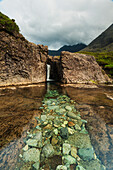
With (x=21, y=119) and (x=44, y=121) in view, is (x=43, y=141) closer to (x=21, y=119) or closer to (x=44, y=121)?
(x=44, y=121)

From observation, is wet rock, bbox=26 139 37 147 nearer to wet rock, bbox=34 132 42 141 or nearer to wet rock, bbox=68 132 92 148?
wet rock, bbox=34 132 42 141

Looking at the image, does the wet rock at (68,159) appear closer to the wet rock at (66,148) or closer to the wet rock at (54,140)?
the wet rock at (66,148)

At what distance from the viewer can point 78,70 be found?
1416 cm

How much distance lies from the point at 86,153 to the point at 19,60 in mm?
13901

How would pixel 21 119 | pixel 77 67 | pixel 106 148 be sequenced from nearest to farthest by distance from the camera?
pixel 106 148 < pixel 21 119 < pixel 77 67

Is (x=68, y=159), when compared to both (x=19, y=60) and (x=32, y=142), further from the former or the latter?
(x=19, y=60)

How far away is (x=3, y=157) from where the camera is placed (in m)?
1.83

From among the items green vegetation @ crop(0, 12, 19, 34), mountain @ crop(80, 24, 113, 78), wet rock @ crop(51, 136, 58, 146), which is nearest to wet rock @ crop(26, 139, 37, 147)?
wet rock @ crop(51, 136, 58, 146)

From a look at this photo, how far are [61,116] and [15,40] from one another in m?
13.6

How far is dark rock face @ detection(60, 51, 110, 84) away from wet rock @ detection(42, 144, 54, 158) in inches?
448

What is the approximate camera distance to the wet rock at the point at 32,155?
186cm

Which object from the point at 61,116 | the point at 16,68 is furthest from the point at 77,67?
the point at 61,116

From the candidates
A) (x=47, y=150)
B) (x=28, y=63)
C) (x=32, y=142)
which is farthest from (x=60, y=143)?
(x=28, y=63)

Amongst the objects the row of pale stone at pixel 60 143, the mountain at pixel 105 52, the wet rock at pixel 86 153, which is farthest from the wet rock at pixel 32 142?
the mountain at pixel 105 52
